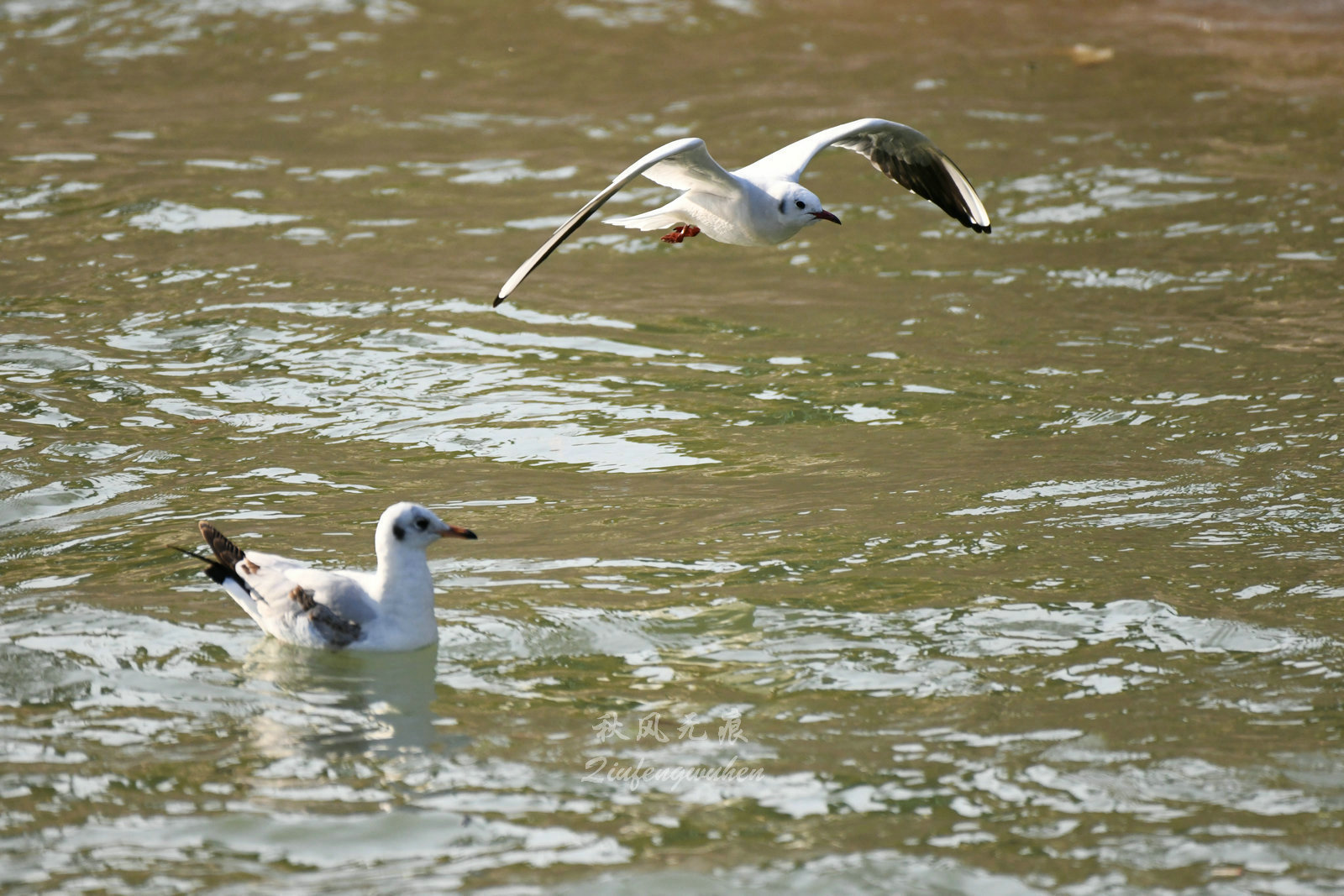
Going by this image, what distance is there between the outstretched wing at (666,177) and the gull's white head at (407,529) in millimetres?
1535

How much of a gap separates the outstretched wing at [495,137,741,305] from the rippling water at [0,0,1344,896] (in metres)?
1.66

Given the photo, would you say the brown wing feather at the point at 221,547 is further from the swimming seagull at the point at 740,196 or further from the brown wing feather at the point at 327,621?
the swimming seagull at the point at 740,196

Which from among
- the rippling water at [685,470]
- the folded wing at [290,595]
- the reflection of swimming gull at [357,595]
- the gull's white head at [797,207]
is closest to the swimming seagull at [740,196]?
the gull's white head at [797,207]

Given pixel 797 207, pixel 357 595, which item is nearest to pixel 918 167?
pixel 797 207

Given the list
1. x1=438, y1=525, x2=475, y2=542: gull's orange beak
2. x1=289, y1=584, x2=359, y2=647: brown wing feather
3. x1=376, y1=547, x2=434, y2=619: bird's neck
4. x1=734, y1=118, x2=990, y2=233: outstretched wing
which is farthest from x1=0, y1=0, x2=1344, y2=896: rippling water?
x1=734, y1=118, x2=990, y2=233: outstretched wing

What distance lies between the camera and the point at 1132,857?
5.68 meters

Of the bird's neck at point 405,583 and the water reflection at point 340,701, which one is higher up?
the bird's neck at point 405,583

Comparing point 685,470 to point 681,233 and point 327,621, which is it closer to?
point 681,233

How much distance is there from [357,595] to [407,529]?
420mm

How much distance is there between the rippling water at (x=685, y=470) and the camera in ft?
19.7

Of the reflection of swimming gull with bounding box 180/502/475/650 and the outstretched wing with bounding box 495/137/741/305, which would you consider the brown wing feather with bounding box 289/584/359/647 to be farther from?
the outstretched wing with bounding box 495/137/741/305

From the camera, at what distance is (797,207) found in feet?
32.5

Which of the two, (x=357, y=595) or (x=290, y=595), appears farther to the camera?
(x=357, y=595)

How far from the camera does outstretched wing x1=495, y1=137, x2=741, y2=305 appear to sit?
841 centimetres
